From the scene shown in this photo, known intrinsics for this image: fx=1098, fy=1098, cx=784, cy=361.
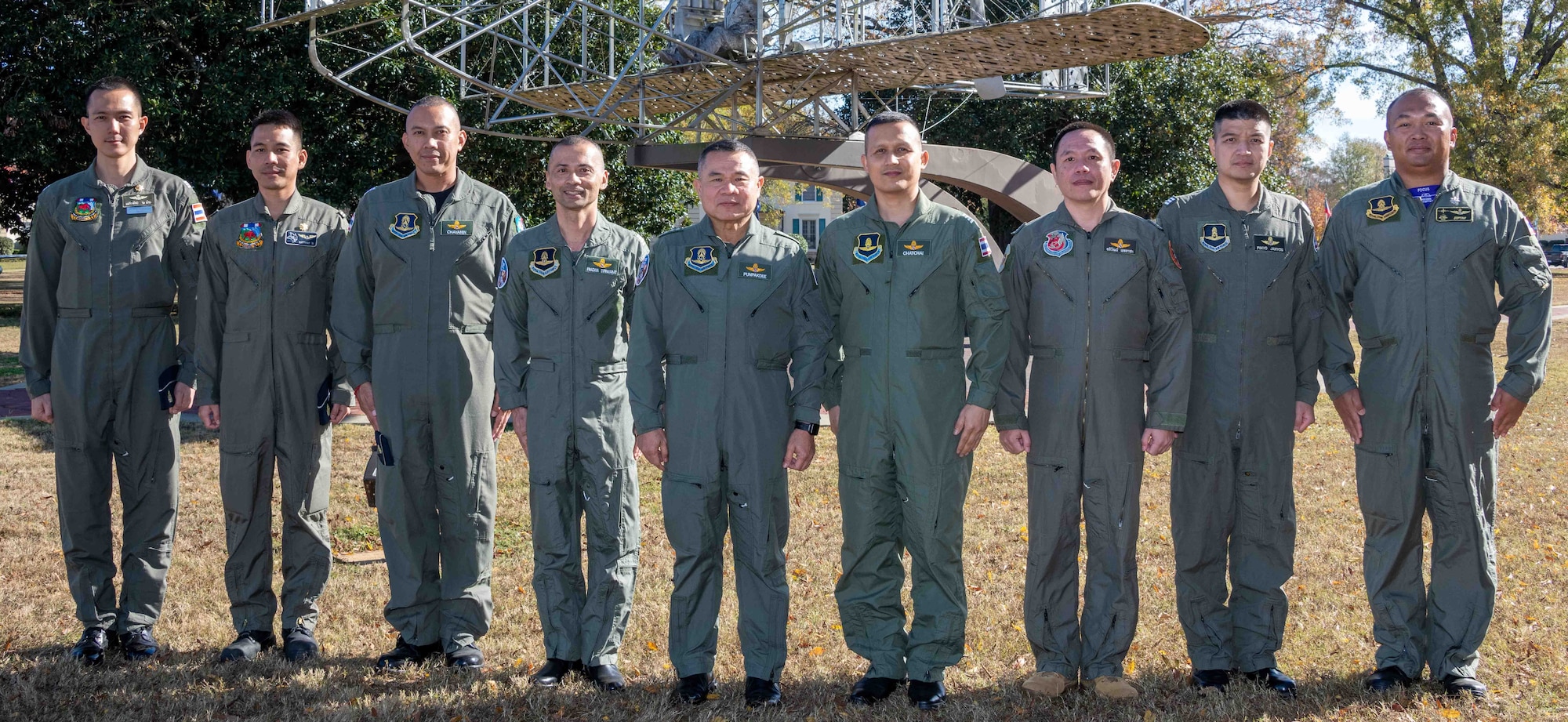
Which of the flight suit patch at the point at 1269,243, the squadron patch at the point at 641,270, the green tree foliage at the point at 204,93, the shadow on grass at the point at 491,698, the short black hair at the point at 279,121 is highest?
the green tree foliage at the point at 204,93

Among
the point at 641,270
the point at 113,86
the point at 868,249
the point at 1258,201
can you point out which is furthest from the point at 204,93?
the point at 1258,201

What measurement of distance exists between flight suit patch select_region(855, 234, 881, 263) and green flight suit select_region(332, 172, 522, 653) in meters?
1.53

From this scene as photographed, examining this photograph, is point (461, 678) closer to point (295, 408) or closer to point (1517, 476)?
point (295, 408)

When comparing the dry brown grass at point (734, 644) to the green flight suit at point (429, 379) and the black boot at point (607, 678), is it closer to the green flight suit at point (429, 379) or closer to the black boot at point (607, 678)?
the black boot at point (607, 678)

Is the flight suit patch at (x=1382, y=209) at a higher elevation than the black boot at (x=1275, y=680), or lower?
higher

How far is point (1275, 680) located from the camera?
13.3 feet

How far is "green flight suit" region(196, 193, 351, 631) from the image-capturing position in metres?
4.44

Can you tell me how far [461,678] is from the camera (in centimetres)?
424

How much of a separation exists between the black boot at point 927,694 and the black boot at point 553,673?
1317 mm

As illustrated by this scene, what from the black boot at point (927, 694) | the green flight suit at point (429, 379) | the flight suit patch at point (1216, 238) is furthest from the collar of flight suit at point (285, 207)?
the flight suit patch at point (1216, 238)

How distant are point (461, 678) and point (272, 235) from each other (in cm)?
195

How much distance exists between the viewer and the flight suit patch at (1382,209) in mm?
4102

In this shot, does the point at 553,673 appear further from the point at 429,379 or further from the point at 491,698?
the point at 429,379

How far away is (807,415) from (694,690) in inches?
42.9
